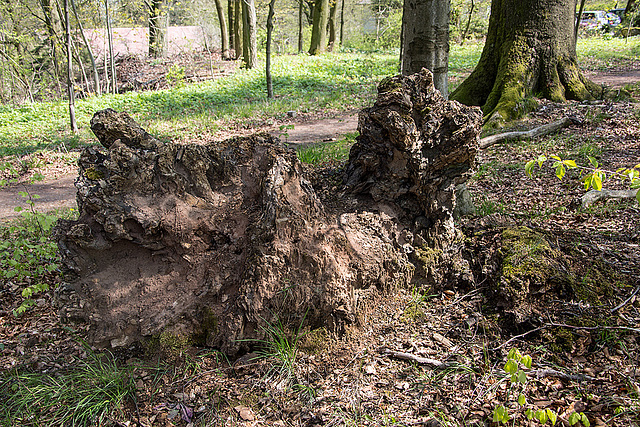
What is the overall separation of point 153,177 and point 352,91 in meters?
10.6

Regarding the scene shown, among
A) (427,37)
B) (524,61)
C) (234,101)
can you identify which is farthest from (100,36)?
(427,37)

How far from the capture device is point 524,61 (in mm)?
6363

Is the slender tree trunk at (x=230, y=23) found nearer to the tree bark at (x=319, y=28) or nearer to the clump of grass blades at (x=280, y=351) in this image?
the tree bark at (x=319, y=28)

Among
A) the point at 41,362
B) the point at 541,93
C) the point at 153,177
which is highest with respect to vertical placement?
the point at 541,93

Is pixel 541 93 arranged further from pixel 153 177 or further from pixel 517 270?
pixel 153 177

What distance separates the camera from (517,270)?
274 centimetres

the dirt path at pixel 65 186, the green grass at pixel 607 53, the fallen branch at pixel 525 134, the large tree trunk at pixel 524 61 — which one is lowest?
the dirt path at pixel 65 186

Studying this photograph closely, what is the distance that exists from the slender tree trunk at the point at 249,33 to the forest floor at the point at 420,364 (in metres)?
14.2

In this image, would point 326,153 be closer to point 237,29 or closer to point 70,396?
point 70,396

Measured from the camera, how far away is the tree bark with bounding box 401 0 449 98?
4.06 metres

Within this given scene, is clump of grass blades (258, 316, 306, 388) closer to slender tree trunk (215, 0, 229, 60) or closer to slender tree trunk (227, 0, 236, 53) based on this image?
slender tree trunk (215, 0, 229, 60)

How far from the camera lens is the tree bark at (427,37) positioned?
406 centimetres

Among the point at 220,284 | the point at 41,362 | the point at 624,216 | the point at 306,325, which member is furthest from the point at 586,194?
the point at 41,362

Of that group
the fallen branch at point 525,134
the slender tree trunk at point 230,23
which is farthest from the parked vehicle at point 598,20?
the fallen branch at point 525,134
